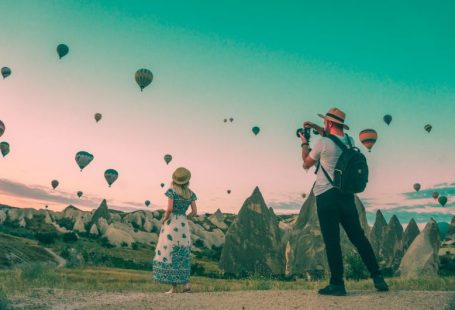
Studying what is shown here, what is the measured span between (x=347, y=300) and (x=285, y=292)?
1.49 m

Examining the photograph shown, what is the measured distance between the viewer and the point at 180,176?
34.2ft

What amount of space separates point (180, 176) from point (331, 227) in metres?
3.89

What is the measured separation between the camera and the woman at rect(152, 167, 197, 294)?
1046 centimetres

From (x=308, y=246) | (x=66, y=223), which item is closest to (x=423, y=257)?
(x=308, y=246)

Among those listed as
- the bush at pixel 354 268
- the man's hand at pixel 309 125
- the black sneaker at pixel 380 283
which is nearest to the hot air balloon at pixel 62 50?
the bush at pixel 354 268

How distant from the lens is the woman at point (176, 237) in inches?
412

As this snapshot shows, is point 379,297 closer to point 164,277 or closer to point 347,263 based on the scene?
point 164,277

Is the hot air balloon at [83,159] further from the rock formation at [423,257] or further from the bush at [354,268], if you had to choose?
the rock formation at [423,257]

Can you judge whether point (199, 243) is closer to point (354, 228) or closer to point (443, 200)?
point (443, 200)

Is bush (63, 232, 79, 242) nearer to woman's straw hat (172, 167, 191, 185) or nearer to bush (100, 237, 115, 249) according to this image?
bush (100, 237, 115, 249)

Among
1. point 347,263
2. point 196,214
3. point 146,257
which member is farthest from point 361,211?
point 196,214

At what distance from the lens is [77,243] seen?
2117 inches

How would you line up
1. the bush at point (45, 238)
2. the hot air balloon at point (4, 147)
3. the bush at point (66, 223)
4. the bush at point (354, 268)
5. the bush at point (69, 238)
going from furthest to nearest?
the bush at point (66, 223) < the bush at point (69, 238) < the hot air balloon at point (4, 147) < the bush at point (45, 238) < the bush at point (354, 268)

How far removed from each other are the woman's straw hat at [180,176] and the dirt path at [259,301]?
8.02 feet
